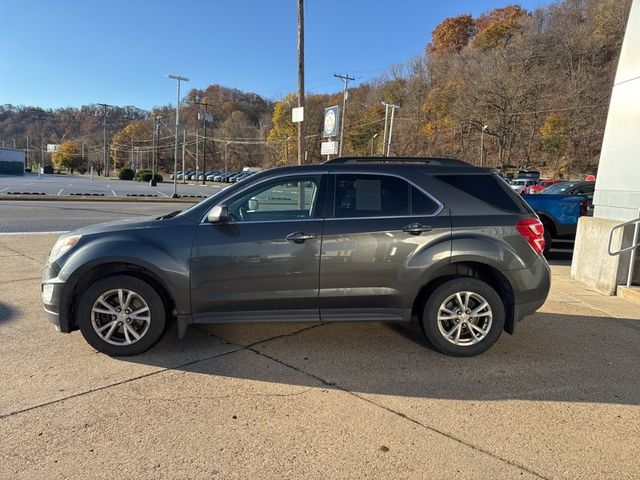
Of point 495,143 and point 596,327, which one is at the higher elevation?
point 495,143

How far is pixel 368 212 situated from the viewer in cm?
431

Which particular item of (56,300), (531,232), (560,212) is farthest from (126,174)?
(531,232)

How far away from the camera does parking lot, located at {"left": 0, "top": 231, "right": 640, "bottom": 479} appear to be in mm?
2746

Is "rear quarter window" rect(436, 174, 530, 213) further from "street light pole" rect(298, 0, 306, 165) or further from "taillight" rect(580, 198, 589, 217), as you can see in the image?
"street light pole" rect(298, 0, 306, 165)

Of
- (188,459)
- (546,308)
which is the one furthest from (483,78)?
(188,459)

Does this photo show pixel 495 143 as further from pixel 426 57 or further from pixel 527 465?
pixel 527 465

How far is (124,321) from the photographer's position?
417 centimetres

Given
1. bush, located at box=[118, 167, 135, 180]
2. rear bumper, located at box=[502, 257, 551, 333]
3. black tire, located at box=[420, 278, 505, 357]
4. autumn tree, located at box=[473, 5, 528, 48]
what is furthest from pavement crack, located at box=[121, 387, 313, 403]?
autumn tree, located at box=[473, 5, 528, 48]

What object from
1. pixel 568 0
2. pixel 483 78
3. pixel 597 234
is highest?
pixel 568 0

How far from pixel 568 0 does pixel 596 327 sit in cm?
9166

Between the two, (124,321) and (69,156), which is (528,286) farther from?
(69,156)

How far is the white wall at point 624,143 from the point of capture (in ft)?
23.4

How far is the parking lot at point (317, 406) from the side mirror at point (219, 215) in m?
1.26

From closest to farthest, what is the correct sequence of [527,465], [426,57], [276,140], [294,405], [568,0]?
[527,465] < [294,405] < [568,0] < [426,57] < [276,140]
